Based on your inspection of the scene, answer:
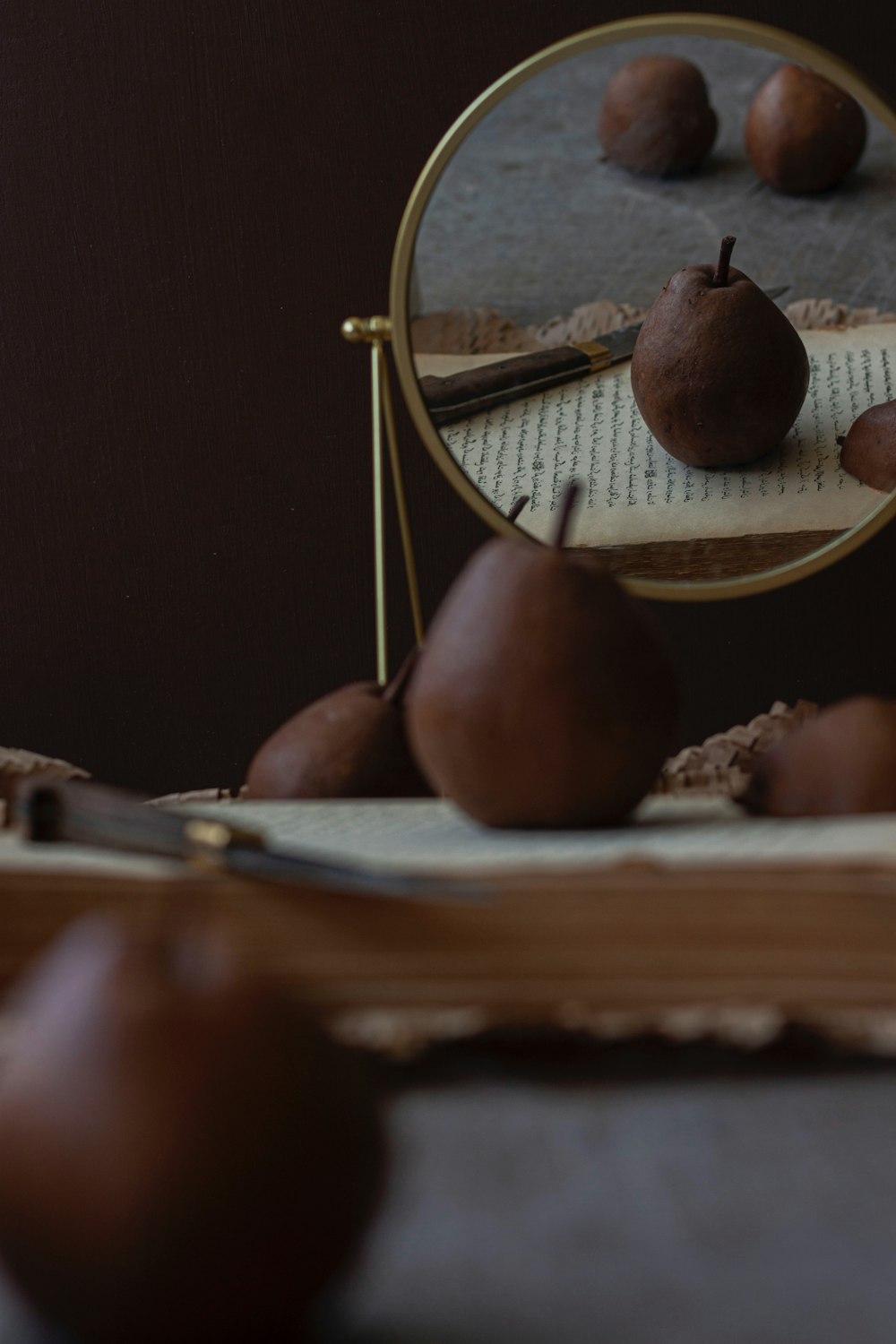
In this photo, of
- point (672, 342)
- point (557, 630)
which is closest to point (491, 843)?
point (557, 630)

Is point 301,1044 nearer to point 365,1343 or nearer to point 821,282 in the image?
point 365,1343

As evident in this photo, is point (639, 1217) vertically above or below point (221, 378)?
below

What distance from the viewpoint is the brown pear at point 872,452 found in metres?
0.73

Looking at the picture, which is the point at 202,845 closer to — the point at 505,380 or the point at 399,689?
the point at 399,689

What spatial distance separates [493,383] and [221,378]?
0.34m

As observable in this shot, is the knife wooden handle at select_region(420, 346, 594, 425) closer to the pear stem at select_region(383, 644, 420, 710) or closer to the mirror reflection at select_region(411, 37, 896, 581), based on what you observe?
the mirror reflection at select_region(411, 37, 896, 581)

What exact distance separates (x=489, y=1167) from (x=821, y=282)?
620 mm

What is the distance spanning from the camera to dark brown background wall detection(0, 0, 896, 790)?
97cm

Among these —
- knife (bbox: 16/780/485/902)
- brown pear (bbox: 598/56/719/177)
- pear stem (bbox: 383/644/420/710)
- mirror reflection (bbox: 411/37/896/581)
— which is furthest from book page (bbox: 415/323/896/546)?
knife (bbox: 16/780/485/902)

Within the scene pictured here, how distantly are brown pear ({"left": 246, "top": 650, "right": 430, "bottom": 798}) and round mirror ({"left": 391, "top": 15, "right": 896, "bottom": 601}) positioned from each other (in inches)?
10.9

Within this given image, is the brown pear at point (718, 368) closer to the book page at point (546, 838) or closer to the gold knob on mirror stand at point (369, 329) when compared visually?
the gold knob on mirror stand at point (369, 329)

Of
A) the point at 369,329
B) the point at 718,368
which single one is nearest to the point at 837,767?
the point at 718,368

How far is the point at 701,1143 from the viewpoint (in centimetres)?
28

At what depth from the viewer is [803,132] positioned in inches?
28.8
